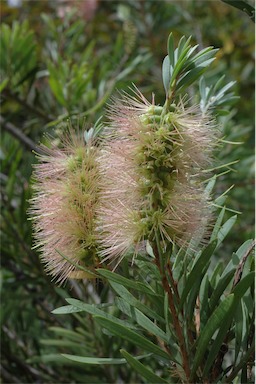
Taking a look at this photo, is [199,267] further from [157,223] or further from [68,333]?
[68,333]

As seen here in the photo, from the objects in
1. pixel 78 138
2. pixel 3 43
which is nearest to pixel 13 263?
pixel 3 43

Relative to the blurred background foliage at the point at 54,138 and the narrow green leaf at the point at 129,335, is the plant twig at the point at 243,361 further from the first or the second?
the blurred background foliage at the point at 54,138

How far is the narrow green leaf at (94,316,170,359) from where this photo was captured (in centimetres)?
53

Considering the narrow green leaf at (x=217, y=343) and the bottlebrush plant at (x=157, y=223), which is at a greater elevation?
the bottlebrush plant at (x=157, y=223)

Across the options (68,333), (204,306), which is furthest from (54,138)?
(204,306)

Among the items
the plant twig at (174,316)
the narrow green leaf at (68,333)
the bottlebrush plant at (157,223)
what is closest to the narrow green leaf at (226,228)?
the bottlebrush plant at (157,223)

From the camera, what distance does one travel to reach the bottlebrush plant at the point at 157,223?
519 mm

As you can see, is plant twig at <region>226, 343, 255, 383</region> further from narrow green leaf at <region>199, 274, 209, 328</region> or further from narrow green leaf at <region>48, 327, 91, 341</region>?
narrow green leaf at <region>48, 327, 91, 341</region>

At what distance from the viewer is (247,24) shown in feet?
7.75

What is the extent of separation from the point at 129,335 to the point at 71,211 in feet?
0.41

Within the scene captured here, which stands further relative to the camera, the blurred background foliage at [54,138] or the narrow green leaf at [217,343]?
the blurred background foliage at [54,138]

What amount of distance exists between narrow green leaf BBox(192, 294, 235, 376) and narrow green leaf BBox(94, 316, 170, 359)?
31 mm

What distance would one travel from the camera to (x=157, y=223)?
520 mm

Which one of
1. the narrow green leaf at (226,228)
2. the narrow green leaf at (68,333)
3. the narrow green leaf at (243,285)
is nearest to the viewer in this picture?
the narrow green leaf at (243,285)
